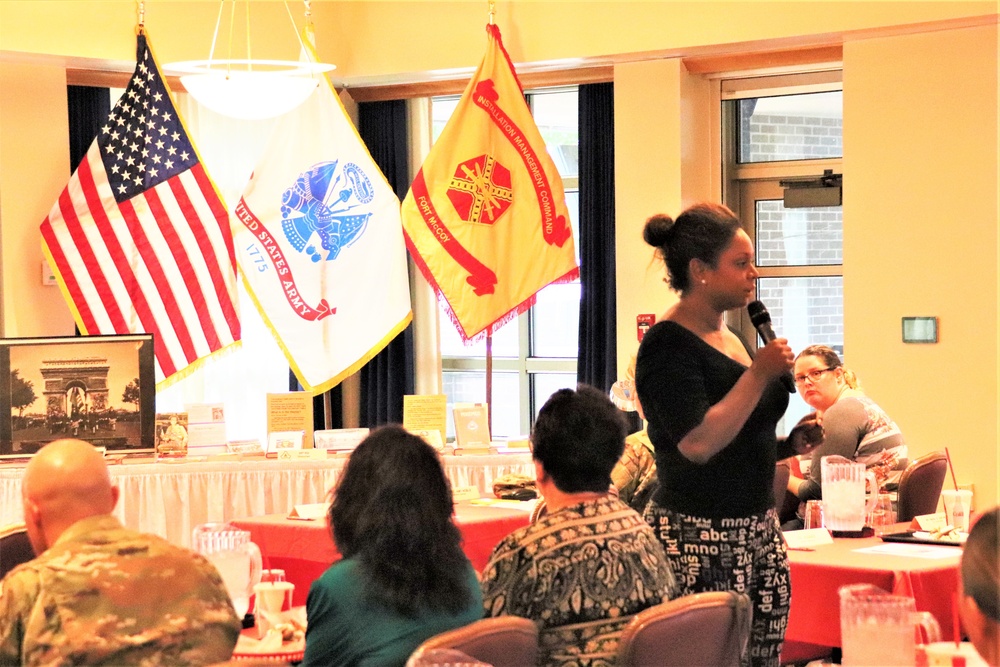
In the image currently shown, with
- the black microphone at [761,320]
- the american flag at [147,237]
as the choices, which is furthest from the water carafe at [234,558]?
the american flag at [147,237]

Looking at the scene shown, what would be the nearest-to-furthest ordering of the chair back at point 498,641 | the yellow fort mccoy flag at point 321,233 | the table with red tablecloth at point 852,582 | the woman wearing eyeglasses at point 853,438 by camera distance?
the chair back at point 498,641 < the table with red tablecloth at point 852,582 < the woman wearing eyeglasses at point 853,438 < the yellow fort mccoy flag at point 321,233

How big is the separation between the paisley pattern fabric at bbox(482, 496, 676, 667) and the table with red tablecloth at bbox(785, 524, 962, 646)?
924mm

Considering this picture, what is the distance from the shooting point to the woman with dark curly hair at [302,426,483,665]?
6.95 ft

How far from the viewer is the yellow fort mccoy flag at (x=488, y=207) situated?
595 centimetres

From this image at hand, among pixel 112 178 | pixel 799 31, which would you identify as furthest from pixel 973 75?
pixel 112 178

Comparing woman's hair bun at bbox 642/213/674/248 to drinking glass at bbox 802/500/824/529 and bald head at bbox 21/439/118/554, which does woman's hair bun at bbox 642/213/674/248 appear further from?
drinking glass at bbox 802/500/824/529

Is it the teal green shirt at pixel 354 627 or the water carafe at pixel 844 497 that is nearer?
the teal green shirt at pixel 354 627

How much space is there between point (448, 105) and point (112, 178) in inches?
82.6

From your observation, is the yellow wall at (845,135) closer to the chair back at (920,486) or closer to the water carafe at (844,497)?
the chair back at (920,486)

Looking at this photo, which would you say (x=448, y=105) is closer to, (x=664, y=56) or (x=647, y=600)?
(x=664, y=56)

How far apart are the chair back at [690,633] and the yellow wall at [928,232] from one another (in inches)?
142

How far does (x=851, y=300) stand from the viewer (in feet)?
18.7

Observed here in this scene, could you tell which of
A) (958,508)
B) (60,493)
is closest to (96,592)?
(60,493)

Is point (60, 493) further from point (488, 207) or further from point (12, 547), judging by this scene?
point (488, 207)
